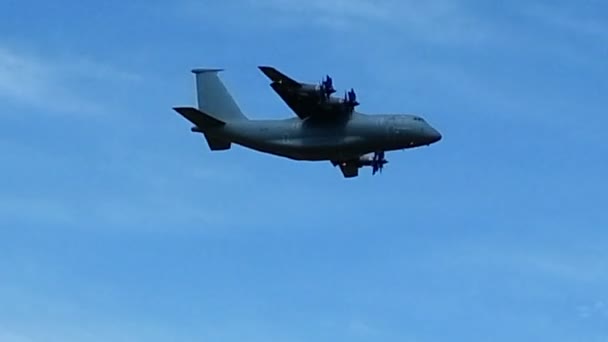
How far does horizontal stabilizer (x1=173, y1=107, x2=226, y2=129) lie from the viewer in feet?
390

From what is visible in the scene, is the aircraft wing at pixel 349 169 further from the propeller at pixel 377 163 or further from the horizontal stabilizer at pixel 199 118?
the horizontal stabilizer at pixel 199 118

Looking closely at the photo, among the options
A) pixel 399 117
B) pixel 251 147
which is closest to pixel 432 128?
pixel 399 117

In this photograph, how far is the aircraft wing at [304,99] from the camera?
118125 mm

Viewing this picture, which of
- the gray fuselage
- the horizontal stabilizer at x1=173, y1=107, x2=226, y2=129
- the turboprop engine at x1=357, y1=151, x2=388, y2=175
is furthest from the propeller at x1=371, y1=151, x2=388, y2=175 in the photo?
the horizontal stabilizer at x1=173, y1=107, x2=226, y2=129

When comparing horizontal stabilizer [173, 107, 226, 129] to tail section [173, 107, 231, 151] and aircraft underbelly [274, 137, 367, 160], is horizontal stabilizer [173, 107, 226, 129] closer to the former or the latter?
tail section [173, 107, 231, 151]

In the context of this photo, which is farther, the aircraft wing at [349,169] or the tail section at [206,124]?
the aircraft wing at [349,169]

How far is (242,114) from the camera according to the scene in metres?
123

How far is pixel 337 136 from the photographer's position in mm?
116875

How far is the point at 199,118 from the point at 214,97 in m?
6.43

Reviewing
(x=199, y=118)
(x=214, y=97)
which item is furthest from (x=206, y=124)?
(x=214, y=97)

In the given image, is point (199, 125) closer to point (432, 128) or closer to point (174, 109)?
point (174, 109)

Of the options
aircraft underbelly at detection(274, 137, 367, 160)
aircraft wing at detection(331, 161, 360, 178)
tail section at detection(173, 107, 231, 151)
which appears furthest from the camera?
aircraft wing at detection(331, 161, 360, 178)

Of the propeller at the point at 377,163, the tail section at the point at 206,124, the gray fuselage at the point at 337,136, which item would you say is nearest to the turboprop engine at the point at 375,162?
the propeller at the point at 377,163

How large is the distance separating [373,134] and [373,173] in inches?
281
